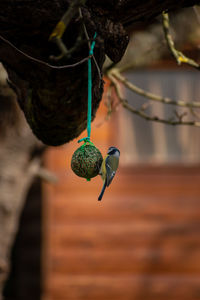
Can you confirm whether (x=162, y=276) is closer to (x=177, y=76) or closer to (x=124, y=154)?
(x=124, y=154)

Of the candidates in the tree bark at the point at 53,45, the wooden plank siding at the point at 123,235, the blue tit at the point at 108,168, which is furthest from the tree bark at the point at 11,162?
the blue tit at the point at 108,168

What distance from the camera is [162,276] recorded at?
7426 mm

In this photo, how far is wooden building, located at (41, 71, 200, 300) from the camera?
7422mm

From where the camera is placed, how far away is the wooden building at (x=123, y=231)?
24.3ft

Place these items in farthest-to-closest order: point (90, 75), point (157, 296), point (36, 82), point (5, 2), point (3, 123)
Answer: point (157, 296), point (3, 123), point (36, 82), point (90, 75), point (5, 2)

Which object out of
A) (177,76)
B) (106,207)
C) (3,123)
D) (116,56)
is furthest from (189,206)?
(116,56)

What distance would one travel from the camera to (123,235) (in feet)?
24.8

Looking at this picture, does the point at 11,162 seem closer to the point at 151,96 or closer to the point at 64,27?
the point at 151,96

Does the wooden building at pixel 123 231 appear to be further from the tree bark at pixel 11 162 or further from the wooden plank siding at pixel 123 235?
the tree bark at pixel 11 162

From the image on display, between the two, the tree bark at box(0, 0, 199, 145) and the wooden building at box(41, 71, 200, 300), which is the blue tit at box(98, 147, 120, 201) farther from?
the wooden building at box(41, 71, 200, 300)

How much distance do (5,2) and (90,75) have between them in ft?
1.36

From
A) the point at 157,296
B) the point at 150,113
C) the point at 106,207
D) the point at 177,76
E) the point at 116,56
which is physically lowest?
the point at 157,296

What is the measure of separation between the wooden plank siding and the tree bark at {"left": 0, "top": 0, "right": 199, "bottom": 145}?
5.27 meters

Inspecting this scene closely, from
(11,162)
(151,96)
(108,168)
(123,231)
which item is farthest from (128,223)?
(108,168)
